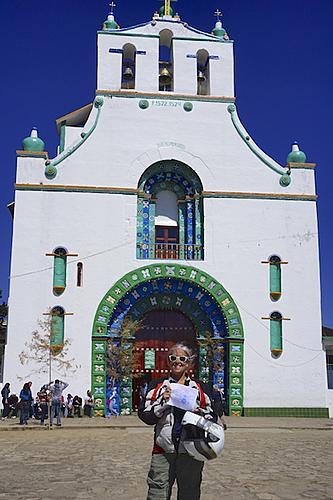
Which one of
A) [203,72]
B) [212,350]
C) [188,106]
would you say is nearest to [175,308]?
[212,350]

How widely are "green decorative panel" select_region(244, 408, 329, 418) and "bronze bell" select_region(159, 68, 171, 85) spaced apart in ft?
43.7

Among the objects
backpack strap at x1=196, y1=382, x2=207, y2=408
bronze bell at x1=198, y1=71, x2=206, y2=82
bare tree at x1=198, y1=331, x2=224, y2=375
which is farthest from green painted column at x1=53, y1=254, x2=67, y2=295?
backpack strap at x1=196, y1=382, x2=207, y2=408

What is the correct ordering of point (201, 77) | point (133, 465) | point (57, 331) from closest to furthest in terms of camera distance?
point (133, 465), point (57, 331), point (201, 77)

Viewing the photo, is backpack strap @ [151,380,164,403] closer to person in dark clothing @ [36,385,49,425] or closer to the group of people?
the group of people

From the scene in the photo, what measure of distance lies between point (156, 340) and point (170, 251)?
336cm

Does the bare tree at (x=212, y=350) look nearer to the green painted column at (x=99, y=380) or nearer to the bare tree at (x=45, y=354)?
the green painted column at (x=99, y=380)

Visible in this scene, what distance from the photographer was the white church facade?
23.3 metres

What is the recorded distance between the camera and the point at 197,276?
2395 cm

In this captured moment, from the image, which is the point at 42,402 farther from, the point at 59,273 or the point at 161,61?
the point at 161,61

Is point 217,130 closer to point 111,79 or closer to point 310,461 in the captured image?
point 111,79

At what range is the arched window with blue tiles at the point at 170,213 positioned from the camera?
2475cm

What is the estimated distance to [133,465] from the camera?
439 inches

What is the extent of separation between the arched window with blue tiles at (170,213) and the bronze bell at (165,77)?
396 centimetres

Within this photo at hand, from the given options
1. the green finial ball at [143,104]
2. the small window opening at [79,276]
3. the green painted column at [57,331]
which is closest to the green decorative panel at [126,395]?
the green painted column at [57,331]
